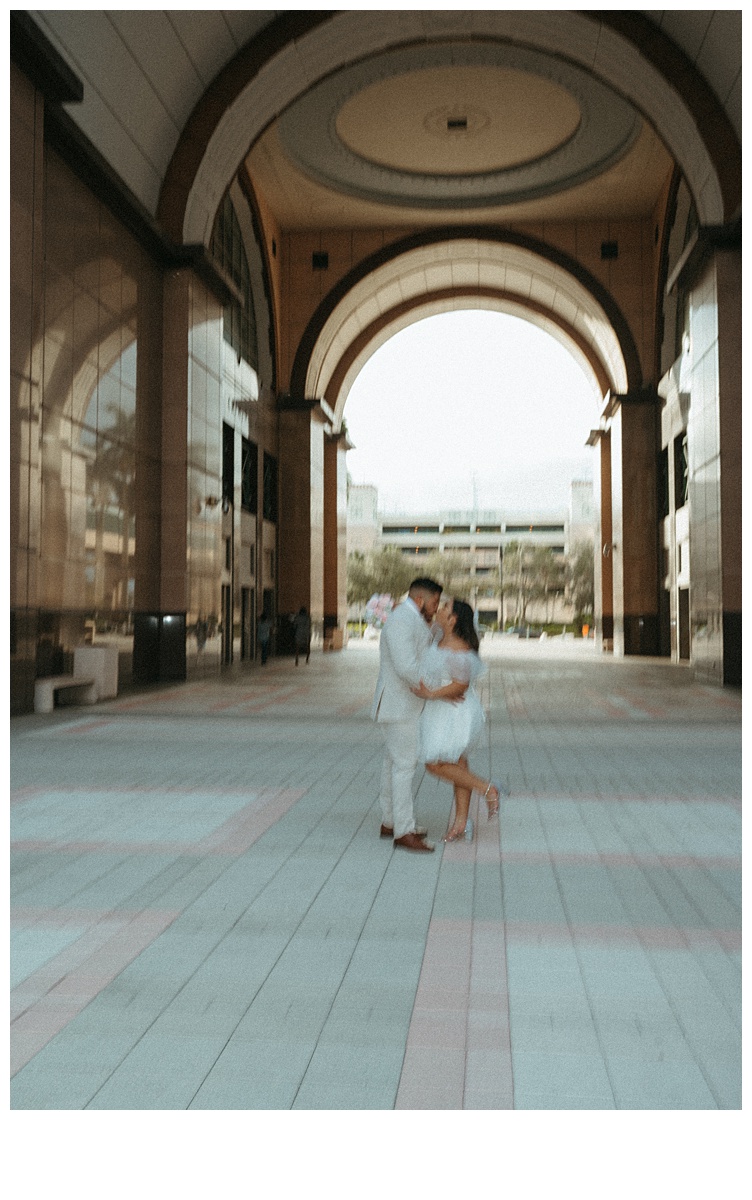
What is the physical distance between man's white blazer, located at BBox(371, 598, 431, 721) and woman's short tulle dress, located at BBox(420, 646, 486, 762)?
3.9 inches

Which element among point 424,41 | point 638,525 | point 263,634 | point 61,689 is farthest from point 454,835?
point 638,525

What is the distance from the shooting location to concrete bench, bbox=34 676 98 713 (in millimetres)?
13594

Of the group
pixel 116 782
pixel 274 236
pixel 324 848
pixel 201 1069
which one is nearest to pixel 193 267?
pixel 274 236

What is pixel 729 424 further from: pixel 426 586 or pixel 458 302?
pixel 458 302

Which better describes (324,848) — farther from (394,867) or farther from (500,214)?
(500,214)

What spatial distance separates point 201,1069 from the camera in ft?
10.4

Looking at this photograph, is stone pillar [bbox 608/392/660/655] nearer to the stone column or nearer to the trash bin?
the stone column

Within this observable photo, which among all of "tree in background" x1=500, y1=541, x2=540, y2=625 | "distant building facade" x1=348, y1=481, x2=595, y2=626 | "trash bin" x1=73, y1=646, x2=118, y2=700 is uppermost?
"distant building facade" x1=348, y1=481, x2=595, y2=626

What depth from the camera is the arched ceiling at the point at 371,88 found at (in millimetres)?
16781

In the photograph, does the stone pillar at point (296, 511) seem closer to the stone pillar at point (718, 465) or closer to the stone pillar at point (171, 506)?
the stone pillar at point (171, 506)

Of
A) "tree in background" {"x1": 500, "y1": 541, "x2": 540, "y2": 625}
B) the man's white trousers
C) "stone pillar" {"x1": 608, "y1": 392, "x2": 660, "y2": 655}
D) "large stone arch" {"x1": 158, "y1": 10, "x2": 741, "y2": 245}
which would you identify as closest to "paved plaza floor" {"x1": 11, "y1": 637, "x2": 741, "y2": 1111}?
the man's white trousers

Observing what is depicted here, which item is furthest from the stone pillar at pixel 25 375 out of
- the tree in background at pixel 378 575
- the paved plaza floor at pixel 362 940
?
the tree in background at pixel 378 575

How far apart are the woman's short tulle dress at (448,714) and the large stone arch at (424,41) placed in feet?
50.8
